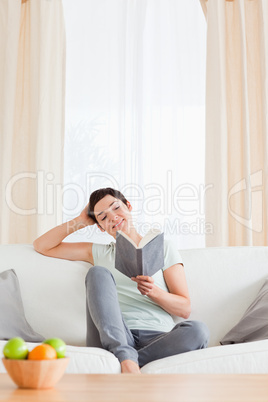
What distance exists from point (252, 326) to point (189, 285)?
383mm

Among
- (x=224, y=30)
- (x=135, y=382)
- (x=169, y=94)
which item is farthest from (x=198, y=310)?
(x=224, y=30)

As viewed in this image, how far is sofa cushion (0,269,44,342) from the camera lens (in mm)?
2281

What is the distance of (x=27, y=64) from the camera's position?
150 inches

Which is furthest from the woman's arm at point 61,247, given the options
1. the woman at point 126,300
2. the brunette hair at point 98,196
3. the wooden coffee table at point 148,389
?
the wooden coffee table at point 148,389

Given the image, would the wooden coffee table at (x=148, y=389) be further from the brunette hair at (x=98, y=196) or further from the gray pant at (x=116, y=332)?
the brunette hair at (x=98, y=196)

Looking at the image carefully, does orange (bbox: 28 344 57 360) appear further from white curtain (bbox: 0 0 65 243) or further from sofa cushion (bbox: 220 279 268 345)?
white curtain (bbox: 0 0 65 243)

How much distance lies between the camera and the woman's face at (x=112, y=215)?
2584mm

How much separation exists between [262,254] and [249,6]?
75.6 inches

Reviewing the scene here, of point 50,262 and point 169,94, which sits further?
point 169,94

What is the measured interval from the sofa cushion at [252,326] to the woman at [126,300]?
0.22m

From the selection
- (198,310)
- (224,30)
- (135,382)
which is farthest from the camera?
(224,30)

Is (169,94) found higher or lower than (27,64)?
lower

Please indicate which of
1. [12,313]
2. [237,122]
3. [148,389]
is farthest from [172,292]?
[237,122]

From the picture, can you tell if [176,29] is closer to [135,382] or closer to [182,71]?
[182,71]
